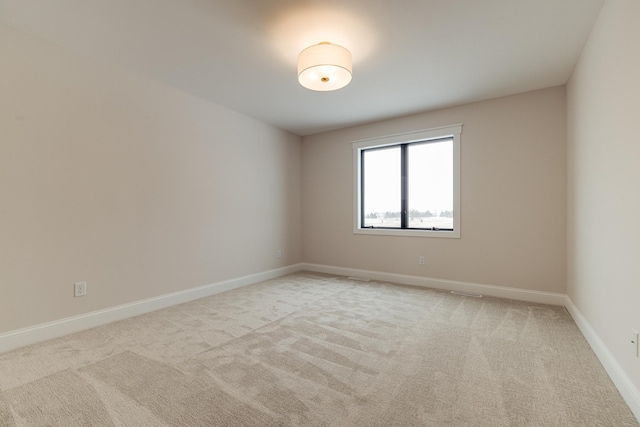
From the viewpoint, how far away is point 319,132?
16.8 ft

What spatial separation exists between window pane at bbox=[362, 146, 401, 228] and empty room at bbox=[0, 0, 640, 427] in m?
0.15

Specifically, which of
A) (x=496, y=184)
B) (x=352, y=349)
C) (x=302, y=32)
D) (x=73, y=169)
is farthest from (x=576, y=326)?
(x=73, y=169)

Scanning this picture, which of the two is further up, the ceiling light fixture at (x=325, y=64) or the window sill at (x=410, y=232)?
the ceiling light fixture at (x=325, y=64)

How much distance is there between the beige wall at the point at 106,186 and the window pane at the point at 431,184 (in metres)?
2.52

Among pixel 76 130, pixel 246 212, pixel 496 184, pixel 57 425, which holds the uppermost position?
pixel 76 130

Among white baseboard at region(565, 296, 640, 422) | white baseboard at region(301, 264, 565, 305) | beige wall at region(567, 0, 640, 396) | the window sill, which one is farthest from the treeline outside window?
white baseboard at region(565, 296, 640, 422)

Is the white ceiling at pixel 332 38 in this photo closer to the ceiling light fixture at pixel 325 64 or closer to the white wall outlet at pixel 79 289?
the ceiling light fixture at pixel 325 64

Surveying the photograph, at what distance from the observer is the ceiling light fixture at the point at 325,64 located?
2.27 m

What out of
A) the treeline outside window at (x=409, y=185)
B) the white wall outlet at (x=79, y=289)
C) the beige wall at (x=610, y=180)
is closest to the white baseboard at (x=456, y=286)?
the beige wall at (x=610, y=180)

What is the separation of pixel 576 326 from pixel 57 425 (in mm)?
3816

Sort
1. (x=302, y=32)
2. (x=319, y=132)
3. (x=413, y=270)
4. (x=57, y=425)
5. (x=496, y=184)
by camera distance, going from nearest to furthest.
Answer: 1. (x=57, y=425)
2. (x=302, y=32)
3. (x=496, y=184)
4. (x=413, y=270)
5. (x=319, y=132)

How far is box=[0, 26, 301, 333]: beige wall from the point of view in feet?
7.48

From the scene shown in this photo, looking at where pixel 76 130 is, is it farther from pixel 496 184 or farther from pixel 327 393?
pixel 496 184

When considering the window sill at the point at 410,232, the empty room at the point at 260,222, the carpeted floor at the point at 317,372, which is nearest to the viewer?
the carpeted floor at the point at 317,372
